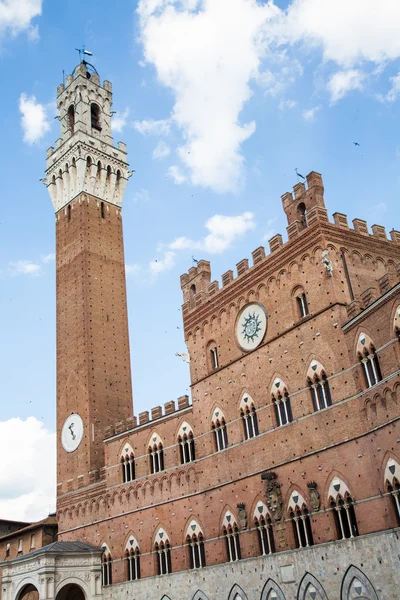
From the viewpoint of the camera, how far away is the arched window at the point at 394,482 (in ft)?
60.0

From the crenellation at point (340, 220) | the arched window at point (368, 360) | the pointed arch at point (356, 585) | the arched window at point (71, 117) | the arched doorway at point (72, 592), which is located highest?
the arched window at point (71, 117)

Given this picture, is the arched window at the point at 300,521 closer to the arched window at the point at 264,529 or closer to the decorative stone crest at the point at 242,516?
the arched window at the point at 264,529

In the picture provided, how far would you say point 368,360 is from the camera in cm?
2027

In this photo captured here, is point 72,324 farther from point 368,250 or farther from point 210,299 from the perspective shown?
point 368,250

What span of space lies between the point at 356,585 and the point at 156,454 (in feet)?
41.9

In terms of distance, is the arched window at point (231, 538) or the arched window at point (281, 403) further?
the arched window at point (231, 538)

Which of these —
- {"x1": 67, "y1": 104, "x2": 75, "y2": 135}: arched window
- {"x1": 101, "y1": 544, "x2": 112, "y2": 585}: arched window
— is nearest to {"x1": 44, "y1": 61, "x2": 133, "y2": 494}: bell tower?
{"x1": 67, "y1": 104, "x2": 75, "y2": 135}: arched window

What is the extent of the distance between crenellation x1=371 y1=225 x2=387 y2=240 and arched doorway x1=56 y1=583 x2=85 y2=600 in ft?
73.1

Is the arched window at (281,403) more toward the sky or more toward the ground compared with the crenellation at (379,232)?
more toward the ground

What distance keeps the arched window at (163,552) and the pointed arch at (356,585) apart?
994 centimetres

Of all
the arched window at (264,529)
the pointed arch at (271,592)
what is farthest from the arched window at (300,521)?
the pointed arch at (271,592)

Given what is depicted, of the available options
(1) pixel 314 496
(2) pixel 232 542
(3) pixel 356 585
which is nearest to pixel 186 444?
(2) pixel 232 542

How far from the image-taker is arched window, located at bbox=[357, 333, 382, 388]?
65.1ft

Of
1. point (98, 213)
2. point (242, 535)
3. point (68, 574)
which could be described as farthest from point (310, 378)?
point (98, 213)
